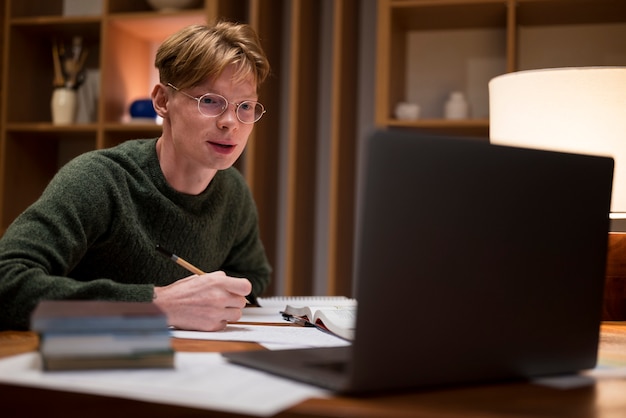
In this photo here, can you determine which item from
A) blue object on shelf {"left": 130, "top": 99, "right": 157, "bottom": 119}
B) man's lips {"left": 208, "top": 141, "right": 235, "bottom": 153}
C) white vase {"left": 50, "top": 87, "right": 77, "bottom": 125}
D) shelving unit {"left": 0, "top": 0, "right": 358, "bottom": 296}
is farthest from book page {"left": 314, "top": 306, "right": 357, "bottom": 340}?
white vase {"left": 50, "top": 87, "right": 77, "bottom": 125}

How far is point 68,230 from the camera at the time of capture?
1.39 m

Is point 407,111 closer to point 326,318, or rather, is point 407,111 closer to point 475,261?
point 326,318

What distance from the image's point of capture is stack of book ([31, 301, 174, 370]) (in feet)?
2.55

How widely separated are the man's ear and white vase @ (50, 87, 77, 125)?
184 cm

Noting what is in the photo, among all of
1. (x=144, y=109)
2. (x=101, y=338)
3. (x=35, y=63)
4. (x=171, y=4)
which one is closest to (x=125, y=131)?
(x=144, y=109)

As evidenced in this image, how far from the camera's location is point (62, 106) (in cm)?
339

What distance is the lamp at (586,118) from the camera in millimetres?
1524

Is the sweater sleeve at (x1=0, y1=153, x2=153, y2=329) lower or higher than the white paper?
higher

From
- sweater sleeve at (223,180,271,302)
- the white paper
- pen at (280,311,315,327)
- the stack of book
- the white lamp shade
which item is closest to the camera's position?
the white paper

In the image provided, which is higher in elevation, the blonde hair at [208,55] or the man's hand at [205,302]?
the blonde hair at [208,55]

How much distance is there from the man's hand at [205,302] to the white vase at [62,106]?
2.41 m

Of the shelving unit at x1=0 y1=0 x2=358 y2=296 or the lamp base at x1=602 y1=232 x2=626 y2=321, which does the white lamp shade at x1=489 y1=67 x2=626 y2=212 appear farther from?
the shelving unit at x1=0 y1=0 x2=358 y2=296

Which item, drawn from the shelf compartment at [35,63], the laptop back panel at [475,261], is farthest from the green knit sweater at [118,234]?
the shelf compartment at [35,63]

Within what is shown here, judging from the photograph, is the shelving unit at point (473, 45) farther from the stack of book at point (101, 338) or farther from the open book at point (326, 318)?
Answer: the stack of book at point (101, 338)
